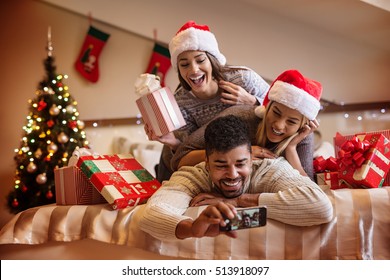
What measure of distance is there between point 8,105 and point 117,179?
230cm

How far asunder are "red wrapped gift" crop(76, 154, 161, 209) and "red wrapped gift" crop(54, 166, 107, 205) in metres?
0.04

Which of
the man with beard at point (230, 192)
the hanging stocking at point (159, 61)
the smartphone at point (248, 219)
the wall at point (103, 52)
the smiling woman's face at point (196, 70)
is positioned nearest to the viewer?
the smartphone at point (248, 219)

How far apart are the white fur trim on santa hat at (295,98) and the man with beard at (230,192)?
172 mm

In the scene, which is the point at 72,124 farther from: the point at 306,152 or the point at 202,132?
the point at 306,152

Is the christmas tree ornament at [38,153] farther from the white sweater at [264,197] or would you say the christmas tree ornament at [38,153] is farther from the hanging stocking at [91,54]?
the white sweater at [264,197]

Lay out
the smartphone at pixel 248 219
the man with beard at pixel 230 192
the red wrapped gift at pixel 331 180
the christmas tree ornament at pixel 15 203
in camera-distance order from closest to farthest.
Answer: the smartphone at pixel 248 219 → the man with beard at pixel 230 192 → the red wrapped gift at pixel 331 180 → the christmas tree ornament at pixel 15 203

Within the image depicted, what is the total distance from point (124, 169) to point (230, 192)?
44 centimetres

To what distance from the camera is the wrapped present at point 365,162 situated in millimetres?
1593

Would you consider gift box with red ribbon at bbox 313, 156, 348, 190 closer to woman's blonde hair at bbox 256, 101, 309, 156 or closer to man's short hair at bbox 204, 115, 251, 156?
woman's blonde hair at bbox 256, 101, 309, 156

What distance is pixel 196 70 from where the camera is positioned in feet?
5.94

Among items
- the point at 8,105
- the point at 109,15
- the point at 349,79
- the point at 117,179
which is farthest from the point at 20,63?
the point at 117,179

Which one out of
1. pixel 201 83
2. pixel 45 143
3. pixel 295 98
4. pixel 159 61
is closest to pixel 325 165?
pixel 295 98

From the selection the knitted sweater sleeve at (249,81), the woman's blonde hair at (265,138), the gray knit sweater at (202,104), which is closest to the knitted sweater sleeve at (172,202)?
the woman's blonde hair at (265,138)
